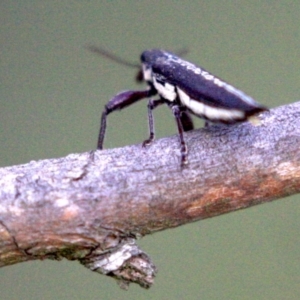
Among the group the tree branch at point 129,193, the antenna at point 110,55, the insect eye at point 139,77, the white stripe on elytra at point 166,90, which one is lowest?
the tree branch at point 129,193

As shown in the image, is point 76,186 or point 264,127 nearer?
point 76,186

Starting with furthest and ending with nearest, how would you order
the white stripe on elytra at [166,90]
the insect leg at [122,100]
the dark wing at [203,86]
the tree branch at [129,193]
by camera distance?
the insect leg at [122,100] < the white stripe on elytra at [166,90] < the dark wing at [203,86] < the tree branch at [129,193]

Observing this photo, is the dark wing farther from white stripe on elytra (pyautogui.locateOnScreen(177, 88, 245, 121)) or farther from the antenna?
the antenna

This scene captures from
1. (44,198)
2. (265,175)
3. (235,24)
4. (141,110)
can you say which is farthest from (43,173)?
(235,24)

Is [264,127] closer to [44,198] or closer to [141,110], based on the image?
[44,198]

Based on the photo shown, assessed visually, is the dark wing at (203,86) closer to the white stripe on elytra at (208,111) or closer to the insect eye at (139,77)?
the white stripe on elytra at (208,111)

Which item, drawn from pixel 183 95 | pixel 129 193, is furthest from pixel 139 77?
pixel 129 193

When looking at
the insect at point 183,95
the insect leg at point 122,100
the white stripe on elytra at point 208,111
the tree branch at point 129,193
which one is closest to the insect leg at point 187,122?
the insect at point 183,95

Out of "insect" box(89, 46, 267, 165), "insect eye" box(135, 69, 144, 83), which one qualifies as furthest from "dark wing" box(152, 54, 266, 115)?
"insect eye" box(135, 69, 144, 83)
